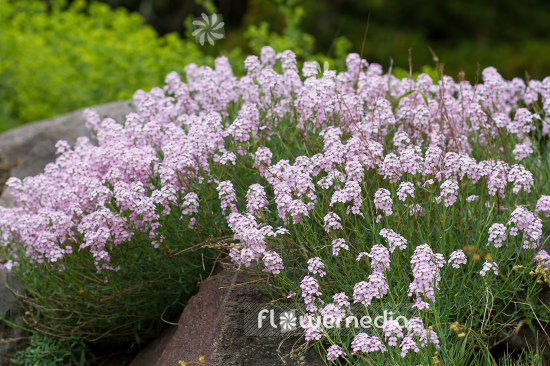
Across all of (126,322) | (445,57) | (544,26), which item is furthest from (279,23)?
(126,322)

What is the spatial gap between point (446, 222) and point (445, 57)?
298 inches

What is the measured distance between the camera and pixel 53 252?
370 centimetres

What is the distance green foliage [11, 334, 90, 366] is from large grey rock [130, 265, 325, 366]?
88 centimetres

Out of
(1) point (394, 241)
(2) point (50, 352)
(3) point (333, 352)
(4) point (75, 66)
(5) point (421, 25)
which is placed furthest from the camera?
(5) point (421, 25)

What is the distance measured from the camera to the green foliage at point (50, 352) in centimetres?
417

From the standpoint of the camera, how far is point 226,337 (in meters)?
3.45

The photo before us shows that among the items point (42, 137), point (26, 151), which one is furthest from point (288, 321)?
point (26, 151)

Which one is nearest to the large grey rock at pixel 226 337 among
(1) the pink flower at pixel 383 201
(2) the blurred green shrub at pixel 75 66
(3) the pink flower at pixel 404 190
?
(1) the pink flower at pixel 383 201

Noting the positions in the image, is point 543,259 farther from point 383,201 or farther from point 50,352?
point 50,352

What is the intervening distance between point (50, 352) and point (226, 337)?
1.41 metres

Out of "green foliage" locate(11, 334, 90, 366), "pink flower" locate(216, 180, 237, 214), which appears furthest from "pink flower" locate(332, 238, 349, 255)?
"green foliage" locate(11, 334, 90, 366)

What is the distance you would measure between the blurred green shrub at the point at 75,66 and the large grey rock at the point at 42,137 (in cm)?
102

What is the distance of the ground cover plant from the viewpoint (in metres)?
3.19

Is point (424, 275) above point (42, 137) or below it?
above
